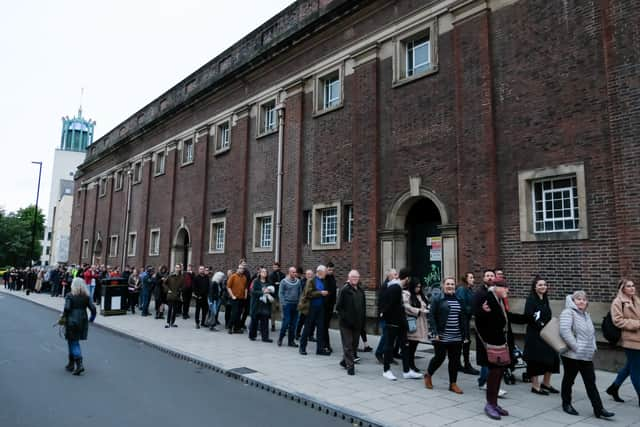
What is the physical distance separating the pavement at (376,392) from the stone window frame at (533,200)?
262cm

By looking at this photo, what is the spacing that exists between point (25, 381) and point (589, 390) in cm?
793

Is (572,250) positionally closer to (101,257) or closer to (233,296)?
(233,296)

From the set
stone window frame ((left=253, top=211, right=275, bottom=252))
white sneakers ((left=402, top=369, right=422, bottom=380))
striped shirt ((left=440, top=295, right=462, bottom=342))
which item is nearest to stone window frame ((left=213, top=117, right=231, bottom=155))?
stone window frame ((left=253, top=211, right=275, bottom=252))

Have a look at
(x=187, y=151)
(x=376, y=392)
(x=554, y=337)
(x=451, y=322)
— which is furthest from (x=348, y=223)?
(x=187, y=151)

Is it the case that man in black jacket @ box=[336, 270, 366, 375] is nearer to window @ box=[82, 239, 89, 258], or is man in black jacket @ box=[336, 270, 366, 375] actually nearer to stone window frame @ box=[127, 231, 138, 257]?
stone window frame @ box=[127, 231, 138, 257]

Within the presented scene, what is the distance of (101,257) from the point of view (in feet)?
108

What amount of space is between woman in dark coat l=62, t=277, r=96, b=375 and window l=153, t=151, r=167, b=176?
18.5 metres

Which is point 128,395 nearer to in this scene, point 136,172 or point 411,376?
point 411,376

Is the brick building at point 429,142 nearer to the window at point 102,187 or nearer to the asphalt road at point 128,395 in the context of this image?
the asphalt road at point 128,395

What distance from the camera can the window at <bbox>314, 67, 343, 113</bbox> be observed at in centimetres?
1616

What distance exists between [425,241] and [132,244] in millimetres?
20716

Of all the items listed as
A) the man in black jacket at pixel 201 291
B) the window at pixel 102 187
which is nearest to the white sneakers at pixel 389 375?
the man in black jacket at pixel 201 291

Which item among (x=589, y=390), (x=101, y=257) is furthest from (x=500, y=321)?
(x=101, y=257)

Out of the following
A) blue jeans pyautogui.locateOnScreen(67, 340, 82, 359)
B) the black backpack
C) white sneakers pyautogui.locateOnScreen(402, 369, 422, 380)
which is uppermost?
the black backpack
